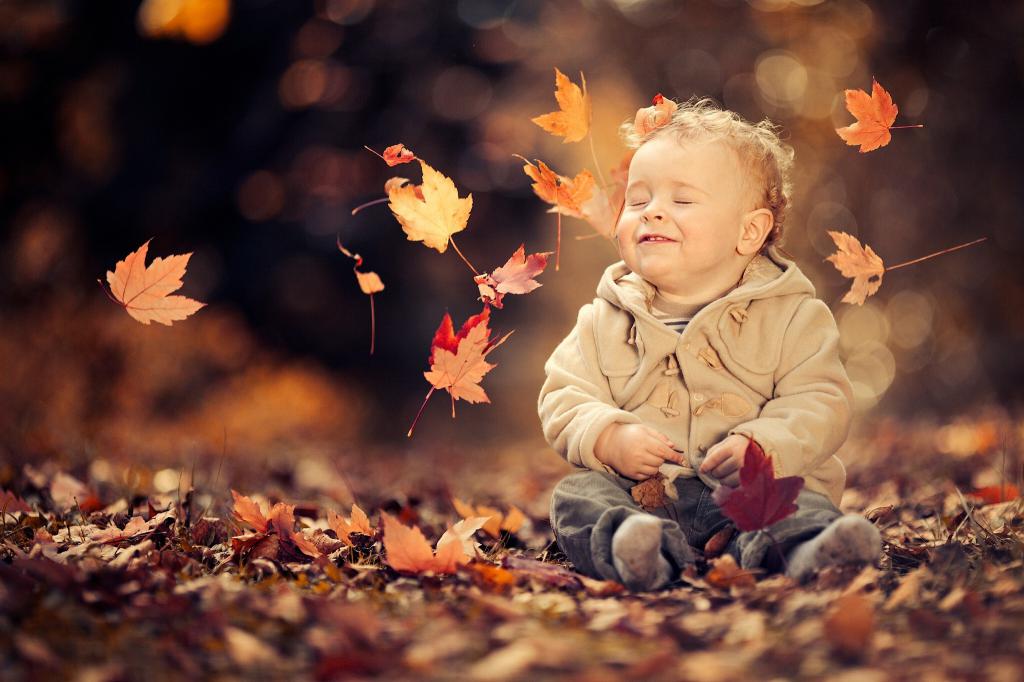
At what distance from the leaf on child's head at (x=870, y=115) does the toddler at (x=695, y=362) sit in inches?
8.6

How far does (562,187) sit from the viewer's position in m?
2.61

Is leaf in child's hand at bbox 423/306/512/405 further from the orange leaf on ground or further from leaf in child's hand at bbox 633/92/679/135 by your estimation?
the orange leaf on ground

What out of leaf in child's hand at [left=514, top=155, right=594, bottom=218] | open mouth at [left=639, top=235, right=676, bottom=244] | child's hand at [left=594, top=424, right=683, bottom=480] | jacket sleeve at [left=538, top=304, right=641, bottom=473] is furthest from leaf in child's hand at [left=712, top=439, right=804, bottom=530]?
leaf in child's hand at [left=514, top=155, right=594, bottom=218]

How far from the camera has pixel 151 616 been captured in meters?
1.72

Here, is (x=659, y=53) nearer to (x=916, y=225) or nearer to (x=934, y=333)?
(x=916, y=225)

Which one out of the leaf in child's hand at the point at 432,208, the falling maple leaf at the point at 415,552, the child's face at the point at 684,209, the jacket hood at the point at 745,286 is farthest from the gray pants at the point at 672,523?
the leaf in child's hand at the point at 432,208

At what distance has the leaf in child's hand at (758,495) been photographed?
1986mm

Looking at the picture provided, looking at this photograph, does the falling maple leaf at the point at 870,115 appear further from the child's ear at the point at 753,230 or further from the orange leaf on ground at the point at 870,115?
the child's ear at the point at 753,230

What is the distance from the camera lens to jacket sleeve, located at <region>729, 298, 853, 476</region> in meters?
2.17

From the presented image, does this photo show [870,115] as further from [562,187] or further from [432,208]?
[432,208]

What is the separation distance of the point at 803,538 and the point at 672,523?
0.29m

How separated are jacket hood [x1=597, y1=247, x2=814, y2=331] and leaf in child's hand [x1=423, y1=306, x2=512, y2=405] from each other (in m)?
0.34

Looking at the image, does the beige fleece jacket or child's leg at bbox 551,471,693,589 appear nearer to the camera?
child's leg at bbox 551,471,693,589

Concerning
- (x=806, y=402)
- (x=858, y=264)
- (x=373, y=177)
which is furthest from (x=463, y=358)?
(x=373, y=177)
